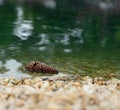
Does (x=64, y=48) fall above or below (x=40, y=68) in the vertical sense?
above

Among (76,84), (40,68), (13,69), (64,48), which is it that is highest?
(64,48)

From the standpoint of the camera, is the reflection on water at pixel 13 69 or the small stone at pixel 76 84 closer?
the small stone at pixel 76 84

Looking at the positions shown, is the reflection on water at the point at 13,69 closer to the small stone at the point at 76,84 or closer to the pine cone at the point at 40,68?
the pine cone at the point at 40,68

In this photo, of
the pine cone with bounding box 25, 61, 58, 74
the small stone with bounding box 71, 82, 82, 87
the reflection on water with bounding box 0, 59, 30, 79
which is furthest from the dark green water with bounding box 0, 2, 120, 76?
the small stone with bounding box 71, 82, 82, 87

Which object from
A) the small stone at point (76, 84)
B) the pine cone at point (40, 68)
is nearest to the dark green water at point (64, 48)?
the pine cone at point (40, 68)

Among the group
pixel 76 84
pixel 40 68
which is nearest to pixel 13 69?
pixel 40 68

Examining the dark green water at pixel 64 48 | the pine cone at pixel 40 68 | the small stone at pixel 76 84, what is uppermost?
the dark green water at pixel 64 48

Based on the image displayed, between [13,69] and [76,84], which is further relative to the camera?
[13,69]

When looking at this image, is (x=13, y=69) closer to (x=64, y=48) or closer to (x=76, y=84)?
(x=76, y=84)

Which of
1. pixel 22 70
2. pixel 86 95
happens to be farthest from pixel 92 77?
pixel 86 95

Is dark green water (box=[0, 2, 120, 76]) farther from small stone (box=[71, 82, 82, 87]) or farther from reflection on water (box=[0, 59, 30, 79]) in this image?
small stone (box=[71, 82, 82, 87])

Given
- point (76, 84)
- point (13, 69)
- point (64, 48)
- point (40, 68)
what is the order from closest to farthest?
point (76, 84)
point (40, 68)
point (13, 69)
point (64, 48)
